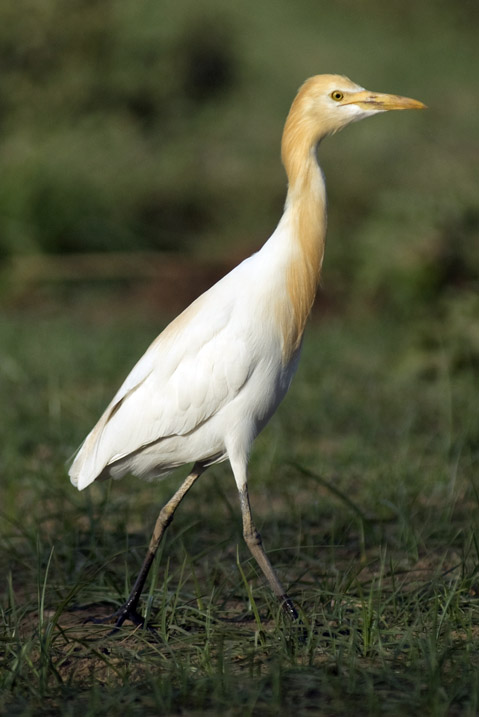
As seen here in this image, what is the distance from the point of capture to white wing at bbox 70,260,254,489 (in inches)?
114

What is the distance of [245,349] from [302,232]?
39cm

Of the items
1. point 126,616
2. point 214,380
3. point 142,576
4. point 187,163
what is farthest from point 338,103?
point 187,163

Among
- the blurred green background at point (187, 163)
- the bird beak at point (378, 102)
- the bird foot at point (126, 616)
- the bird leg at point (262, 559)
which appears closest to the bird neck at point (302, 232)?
the bird beak at point (378, 102)

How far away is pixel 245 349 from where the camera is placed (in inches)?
112

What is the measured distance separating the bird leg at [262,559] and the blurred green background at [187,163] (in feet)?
10.00

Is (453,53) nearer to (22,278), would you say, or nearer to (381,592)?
(22,278)

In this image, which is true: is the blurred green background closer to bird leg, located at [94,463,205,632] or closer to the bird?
the bird

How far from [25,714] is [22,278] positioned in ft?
24.4

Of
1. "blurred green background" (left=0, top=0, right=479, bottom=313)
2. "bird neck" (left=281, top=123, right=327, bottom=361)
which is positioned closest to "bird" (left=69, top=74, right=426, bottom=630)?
"bird neck" (left=281, top=123, right=327, bottom=361)

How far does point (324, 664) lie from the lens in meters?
2.45

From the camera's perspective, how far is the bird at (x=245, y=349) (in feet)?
9.44

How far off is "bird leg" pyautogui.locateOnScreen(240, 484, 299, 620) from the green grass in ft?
0.18

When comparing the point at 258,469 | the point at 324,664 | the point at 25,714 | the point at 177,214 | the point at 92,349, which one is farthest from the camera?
the point at 177,214

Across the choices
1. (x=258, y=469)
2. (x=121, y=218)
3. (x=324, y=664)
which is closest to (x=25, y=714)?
(x=324, y=664)
